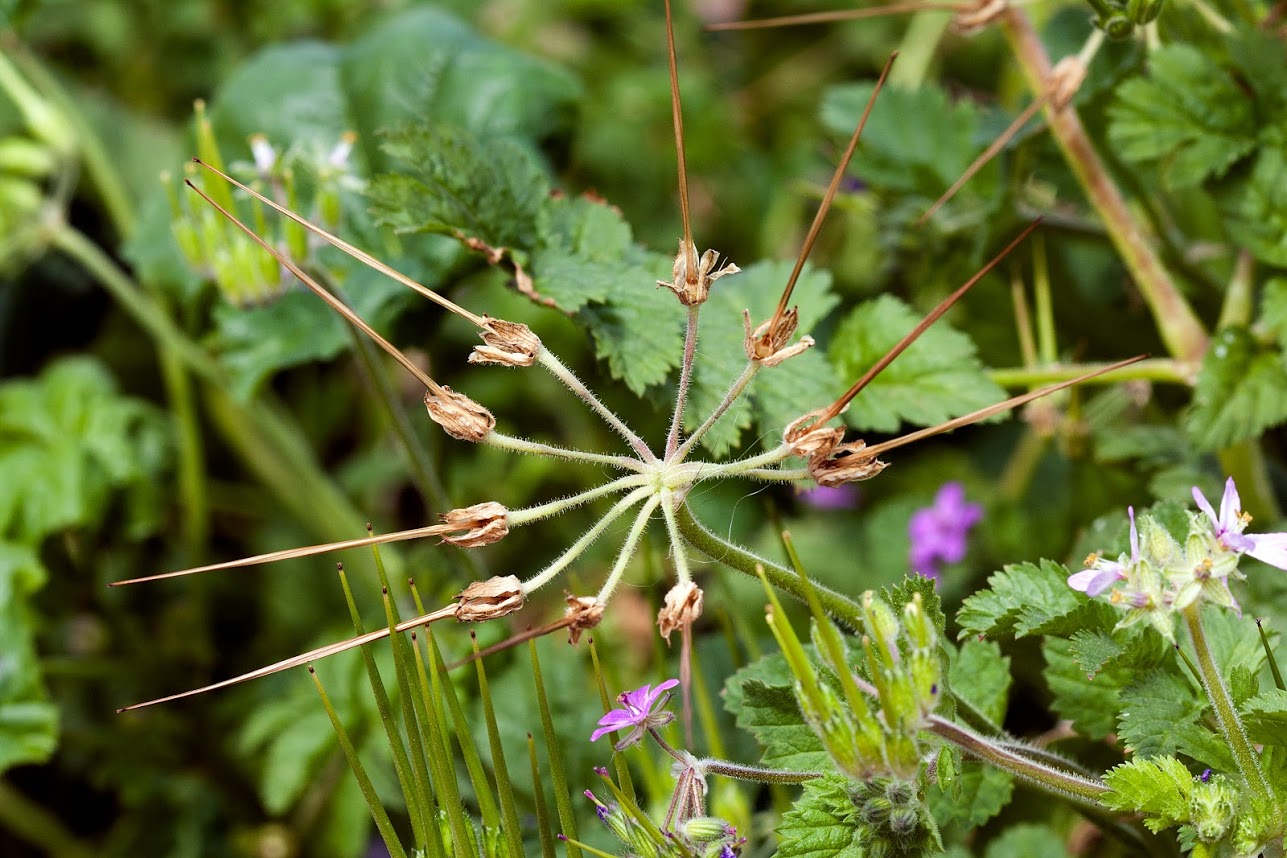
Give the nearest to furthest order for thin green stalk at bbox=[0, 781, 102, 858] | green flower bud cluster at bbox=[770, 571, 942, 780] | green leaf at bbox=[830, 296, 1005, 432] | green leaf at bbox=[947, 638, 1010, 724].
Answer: green flower bud cluster at bbox=[770, 571, 942, 780]
green leaf at bbox=[947, 638, 1010, 724]
green leaf at bbox=[830, 296, 1005, 432]
thin green stalk at bbox=[0, 781, 102, 858]

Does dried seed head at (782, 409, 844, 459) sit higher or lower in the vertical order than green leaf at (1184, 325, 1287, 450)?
higher

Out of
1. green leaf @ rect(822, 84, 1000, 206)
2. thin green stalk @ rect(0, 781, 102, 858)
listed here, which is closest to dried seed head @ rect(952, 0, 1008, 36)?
green leaf @ rect(822, 84, 1000, 206)

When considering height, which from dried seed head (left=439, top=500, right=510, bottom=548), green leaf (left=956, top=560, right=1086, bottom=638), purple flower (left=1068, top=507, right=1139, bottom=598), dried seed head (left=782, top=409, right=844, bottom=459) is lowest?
green leaf (left=956, top=560, right=1086, bottom=638)

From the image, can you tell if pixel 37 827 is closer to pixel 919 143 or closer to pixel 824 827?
pixel 824 827

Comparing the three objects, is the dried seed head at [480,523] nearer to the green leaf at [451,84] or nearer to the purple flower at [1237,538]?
the purple flower at [1237,538]

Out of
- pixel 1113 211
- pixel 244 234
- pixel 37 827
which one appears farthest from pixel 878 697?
pixel 37 827

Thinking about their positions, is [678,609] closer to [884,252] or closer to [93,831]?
[884,252]

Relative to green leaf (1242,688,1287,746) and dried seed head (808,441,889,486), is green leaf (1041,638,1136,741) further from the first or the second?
dried seed head (808,441,889,486)
